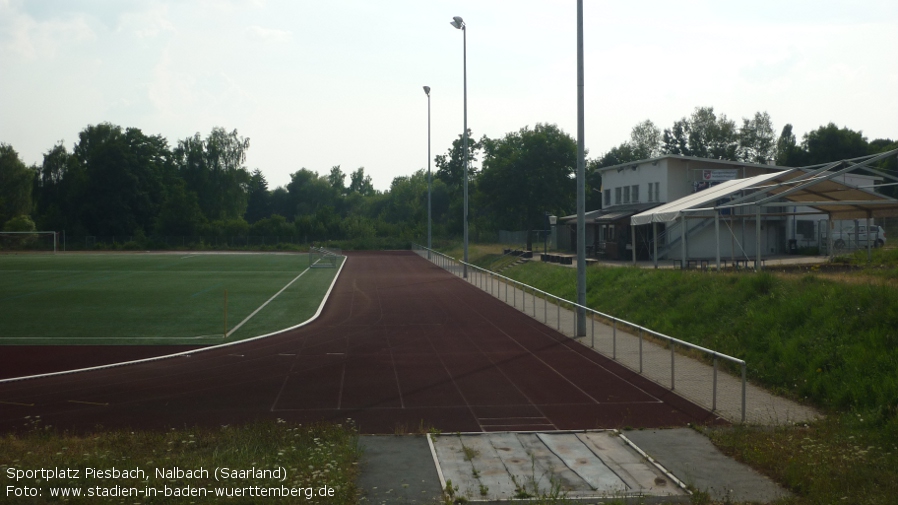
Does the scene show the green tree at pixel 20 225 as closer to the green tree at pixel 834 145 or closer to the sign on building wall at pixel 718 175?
the sign on building wall at pixel 718 175

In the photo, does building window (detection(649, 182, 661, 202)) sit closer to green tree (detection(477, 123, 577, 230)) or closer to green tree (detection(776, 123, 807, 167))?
green tree (detection(477, 123, 577, 230))

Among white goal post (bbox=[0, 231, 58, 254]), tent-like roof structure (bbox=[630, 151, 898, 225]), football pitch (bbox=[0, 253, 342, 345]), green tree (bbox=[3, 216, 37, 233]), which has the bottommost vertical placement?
football pitch (bbox=[0, 253, 342, 345])

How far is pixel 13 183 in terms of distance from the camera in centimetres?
9331

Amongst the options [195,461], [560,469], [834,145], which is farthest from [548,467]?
[834,145]

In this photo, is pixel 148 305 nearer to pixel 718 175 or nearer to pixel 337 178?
pixel 718 175

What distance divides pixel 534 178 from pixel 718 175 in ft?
52.2

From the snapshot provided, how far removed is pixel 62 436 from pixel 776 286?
1401cm

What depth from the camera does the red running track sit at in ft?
36.1

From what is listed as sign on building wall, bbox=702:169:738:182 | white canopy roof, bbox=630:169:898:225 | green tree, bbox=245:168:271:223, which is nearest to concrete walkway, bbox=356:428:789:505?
white canopy roof, bbox=630:169:898:225

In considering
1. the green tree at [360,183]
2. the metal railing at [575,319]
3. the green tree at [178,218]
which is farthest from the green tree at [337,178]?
the metal railing at [575,319]

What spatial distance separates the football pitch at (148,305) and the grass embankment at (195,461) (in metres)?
8.95

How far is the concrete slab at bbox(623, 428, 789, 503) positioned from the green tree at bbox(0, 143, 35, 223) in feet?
326

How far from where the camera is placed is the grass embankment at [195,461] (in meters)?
6.89

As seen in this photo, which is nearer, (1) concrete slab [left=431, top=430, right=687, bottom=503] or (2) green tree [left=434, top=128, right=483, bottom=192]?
(1) concrete slab [left=431, top=430, right=687, bottom=503]
